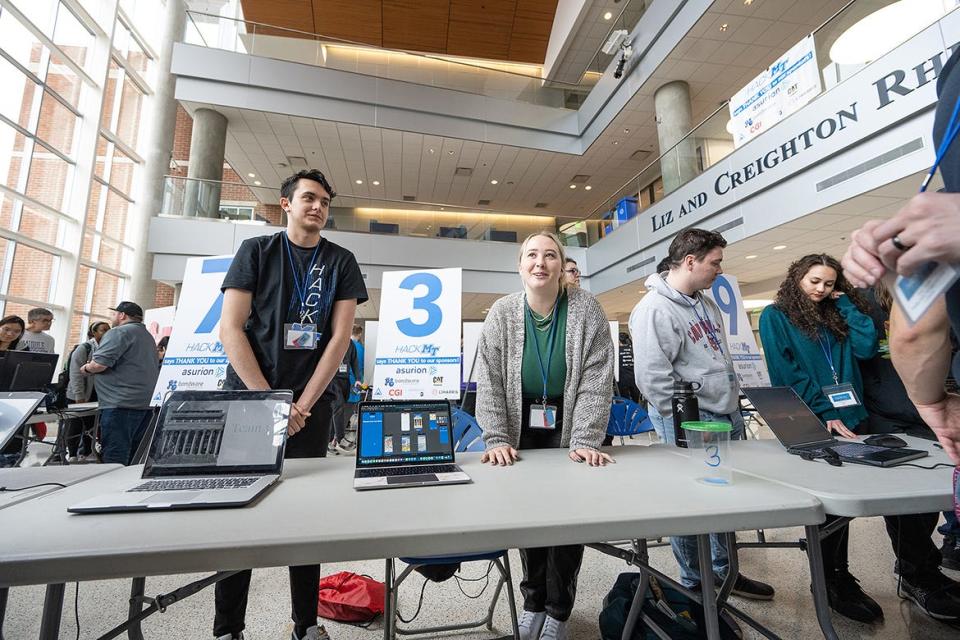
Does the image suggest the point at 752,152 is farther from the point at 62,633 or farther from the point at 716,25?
the point at 62,633

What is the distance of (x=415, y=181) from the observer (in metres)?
11.2

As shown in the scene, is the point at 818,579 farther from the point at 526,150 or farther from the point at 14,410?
the point at 526,150

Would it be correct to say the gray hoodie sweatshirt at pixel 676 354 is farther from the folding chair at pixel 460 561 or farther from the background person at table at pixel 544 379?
the folding chair at pixel 460 561

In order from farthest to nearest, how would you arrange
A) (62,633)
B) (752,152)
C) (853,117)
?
(752,152)
(853,117)
(62,633)

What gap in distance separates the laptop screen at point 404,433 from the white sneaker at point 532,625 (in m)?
0.72

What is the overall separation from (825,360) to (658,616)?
1.32m

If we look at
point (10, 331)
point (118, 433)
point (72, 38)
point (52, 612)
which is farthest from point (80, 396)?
point (72, 38)

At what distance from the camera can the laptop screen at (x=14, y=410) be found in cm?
101

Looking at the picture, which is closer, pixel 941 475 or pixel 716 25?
pixel 941 475

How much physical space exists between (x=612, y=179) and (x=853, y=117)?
7.28 meters

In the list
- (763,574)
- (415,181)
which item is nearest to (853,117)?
(763,574)

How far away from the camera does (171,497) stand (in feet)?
2.71

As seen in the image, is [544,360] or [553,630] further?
[544,360]

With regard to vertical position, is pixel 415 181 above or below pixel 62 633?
→ above
